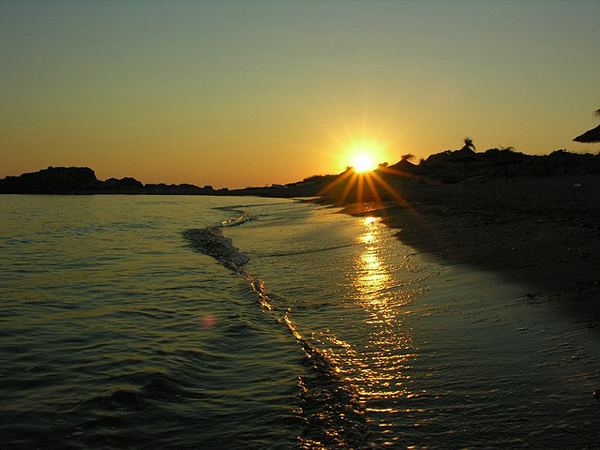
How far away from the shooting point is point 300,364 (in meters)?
5.39

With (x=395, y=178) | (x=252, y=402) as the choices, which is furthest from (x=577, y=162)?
(x=252, y=402)

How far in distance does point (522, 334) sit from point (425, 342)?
113 centimetres

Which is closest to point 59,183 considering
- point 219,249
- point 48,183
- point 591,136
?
point 48,183

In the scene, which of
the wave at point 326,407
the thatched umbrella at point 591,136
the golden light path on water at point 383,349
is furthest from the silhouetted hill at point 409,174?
the wave at point 326,407

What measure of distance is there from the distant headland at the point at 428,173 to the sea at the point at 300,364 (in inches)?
1375

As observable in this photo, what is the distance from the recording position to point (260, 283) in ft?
34.0

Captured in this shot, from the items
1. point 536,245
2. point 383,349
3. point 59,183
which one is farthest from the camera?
point 59,183

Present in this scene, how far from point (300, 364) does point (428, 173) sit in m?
60.8

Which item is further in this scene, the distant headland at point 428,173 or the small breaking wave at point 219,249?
the distant headland at point 428,173

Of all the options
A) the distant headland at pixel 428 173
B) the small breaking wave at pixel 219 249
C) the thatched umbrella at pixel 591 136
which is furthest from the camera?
the distant headland at pixel 428 173

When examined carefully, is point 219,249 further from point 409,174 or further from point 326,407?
point 409,174

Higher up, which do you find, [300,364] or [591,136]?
[591,136]

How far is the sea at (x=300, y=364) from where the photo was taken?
12.5 ft

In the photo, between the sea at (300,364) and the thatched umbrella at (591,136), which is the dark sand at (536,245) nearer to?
the sea at (300,364)
